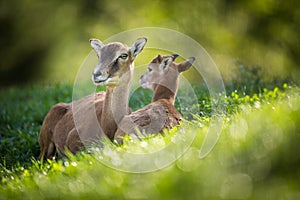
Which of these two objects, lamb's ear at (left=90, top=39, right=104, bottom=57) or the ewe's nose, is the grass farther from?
lamb's ear at (left=90, top=39, right=104, bottom=57)

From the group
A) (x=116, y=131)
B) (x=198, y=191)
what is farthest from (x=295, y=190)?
(x=116, y=131)

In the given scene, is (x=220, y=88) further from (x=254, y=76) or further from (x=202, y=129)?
(x=202, y=129)

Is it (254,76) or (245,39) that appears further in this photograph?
(245,39)

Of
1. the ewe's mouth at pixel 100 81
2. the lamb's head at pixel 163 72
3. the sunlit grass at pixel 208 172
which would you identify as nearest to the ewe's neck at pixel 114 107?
the ewe's mouth at pixel 100 81

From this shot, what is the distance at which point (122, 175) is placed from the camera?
531 centimetres

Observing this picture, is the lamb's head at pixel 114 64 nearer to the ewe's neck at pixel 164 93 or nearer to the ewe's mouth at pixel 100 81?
the ewe's mouth at pixel 100 81

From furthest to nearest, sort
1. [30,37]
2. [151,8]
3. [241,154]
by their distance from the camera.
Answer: [30,37], [151,8], [241,154]

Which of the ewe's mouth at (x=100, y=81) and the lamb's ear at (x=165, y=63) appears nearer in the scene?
the ewe's mouth at (x=100, y=81)

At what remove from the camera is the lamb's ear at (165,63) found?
9084mm

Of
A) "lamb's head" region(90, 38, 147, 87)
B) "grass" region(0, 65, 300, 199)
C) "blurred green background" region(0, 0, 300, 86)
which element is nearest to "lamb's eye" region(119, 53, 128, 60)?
"lamb's head" region(90, 38, 147, 87)

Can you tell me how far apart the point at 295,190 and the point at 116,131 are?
422 cm

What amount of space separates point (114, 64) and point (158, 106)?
92 cm

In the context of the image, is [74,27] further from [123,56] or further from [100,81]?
[100,81]

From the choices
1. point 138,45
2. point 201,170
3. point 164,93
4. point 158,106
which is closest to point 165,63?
point 164,93
